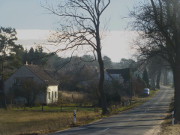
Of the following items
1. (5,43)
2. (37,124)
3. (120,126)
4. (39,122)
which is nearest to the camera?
(120,126)

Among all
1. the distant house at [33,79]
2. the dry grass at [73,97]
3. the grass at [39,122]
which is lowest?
the grass at [39,122]

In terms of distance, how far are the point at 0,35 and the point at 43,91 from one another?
12.5 meters

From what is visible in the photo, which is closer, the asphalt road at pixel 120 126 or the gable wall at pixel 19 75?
the asphalt road at pixel 120 126

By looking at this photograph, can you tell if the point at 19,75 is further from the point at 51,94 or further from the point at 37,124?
the point at 37,124

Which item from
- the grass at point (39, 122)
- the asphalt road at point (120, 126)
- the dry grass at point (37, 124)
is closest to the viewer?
the asphalt road at point (120, 126)

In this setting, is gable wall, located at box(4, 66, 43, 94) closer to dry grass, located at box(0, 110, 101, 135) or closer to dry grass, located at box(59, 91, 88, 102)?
dry grass, located at box(59, 91, 88, 102)

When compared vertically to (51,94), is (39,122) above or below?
below

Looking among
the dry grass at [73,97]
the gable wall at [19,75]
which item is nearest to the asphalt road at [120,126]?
the dry grass at [73,97]

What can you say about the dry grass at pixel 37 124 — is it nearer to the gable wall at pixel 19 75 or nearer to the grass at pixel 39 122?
the grass at pixel 39 122

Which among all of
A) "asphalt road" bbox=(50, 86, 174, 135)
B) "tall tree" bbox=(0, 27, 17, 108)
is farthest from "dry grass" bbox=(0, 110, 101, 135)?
"tall tree" bbox=(0, 27, 17, 108)

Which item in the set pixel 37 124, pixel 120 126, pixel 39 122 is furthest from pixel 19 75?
pixel 120 126

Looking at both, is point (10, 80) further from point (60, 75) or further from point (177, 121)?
point (177, 121)

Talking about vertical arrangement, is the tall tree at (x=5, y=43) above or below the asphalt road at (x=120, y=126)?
above

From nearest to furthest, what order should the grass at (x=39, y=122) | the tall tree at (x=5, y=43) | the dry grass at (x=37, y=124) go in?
the dry grass at (x=37, y=124), the grass at (x=39, y=122), the tall tree at (x=5, y=43)
